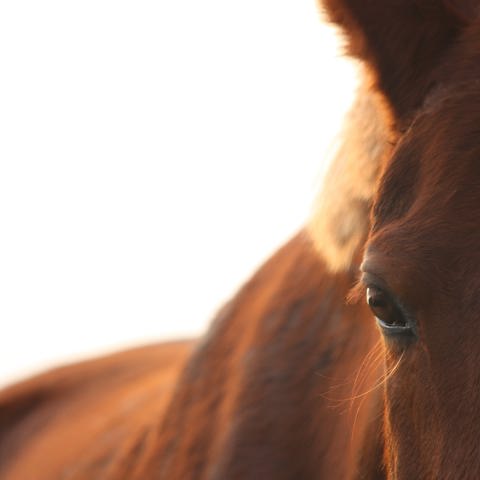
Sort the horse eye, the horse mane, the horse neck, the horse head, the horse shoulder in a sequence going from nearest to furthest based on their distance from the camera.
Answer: the horse head → the horse eye → the horse mane → the horse neck → the horse shoulder

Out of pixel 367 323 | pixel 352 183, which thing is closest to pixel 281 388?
pixel 367 323

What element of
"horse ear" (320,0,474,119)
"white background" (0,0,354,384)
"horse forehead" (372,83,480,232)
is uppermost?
"horse ear" (320,0,474,119)

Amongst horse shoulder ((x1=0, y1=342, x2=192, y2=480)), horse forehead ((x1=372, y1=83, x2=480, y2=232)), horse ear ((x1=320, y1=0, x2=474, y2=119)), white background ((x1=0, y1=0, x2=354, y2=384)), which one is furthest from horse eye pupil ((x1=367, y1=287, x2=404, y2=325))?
white background ((x1=0, y1=0, x2=354, y2=384))

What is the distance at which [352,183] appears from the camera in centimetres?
176

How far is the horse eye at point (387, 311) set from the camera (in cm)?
134

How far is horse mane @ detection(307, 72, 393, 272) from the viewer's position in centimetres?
171

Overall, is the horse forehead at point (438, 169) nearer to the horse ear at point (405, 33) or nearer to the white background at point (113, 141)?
the horse ear at point (405, 33)

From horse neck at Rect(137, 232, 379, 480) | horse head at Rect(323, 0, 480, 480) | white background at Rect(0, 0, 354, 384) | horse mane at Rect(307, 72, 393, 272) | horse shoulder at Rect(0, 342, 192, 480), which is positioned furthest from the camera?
white background at Rect(0, 0, 354, 384)

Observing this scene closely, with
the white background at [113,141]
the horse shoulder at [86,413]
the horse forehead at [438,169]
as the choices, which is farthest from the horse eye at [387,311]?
the white background at [113,141]

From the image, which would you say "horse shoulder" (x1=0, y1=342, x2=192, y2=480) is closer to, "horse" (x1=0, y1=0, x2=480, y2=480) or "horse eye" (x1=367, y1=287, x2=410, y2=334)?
"horse" (x1=0, y1=0, x2=480, y2=480)

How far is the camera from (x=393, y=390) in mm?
1429

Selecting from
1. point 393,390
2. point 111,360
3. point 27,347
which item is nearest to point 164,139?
point 27,347

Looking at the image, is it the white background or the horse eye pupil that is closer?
the horse eye pupil

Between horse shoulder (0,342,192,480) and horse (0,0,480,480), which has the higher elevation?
horse (0,0,480,480)
